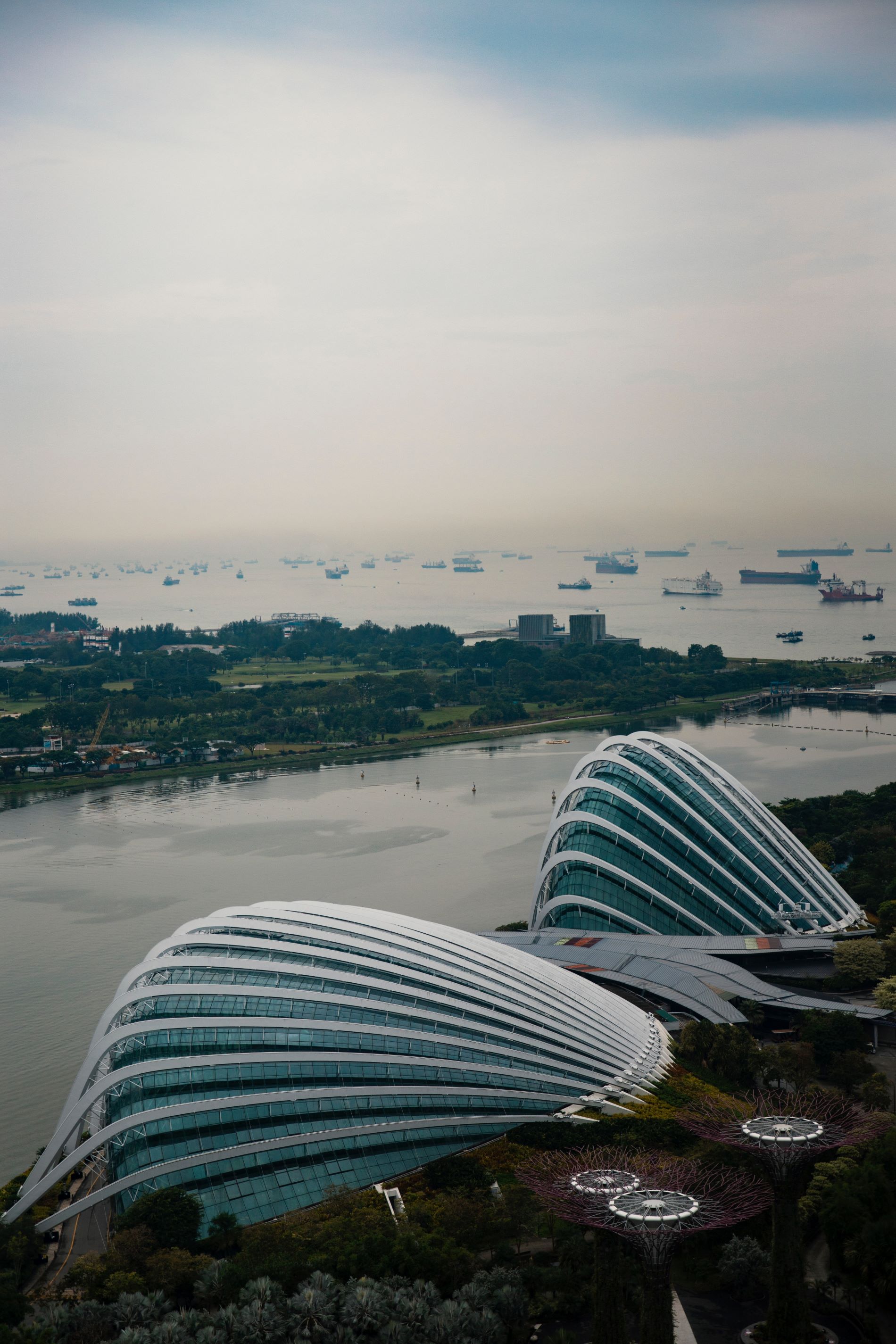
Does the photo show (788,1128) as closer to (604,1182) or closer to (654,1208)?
(654,1208)

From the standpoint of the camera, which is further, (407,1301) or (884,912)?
(884,912)

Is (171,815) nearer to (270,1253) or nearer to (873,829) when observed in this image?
(873,829)

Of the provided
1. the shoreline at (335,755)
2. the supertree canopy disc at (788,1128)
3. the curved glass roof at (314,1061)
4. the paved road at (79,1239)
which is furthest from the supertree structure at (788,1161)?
the shoreline at (335,755)

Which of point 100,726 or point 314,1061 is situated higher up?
point 100,726

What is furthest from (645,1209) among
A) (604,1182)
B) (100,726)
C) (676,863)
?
(100,726)

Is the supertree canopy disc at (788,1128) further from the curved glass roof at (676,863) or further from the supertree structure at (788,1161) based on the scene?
the curved glass roof at (676,863)

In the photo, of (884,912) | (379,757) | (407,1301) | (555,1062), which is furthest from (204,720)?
(407,1301)
